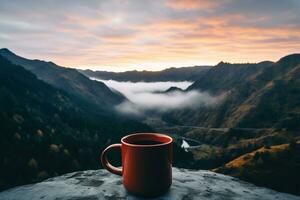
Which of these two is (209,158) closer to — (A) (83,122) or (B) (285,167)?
(B) (285,167)

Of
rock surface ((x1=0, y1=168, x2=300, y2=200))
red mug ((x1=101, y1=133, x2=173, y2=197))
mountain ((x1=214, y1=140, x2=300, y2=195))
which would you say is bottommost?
mountain ((x1=214, y1=140, x2=300, y2=195))

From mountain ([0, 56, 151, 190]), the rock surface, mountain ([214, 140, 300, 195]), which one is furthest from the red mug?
mountain ([214, 140, 300, 195])

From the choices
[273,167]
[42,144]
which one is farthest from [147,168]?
[42,144]

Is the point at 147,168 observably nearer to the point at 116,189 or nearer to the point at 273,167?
the point at 116,189

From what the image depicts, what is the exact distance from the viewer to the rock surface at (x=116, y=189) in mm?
3623

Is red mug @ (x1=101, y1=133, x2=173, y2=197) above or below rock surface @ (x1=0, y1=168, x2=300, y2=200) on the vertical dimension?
above

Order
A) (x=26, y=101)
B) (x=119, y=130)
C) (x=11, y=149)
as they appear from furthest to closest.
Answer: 1. (x=26, y=101)
2. (x=119, y=130)
3. (x=11, y=149)

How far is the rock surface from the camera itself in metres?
3.62

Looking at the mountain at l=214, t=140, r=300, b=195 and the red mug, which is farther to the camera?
the mountain at l=214, t=140, r=300, b=195

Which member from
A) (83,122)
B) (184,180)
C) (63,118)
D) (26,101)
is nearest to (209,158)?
(83,122)

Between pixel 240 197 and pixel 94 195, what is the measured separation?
211cm

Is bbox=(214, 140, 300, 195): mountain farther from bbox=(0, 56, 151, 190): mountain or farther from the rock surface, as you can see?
the rock surface

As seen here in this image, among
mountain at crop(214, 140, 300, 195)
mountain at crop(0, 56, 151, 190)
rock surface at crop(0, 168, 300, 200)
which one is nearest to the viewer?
rock surface at crop(0, 168, 300, 200)

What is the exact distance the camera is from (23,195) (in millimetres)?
3699
